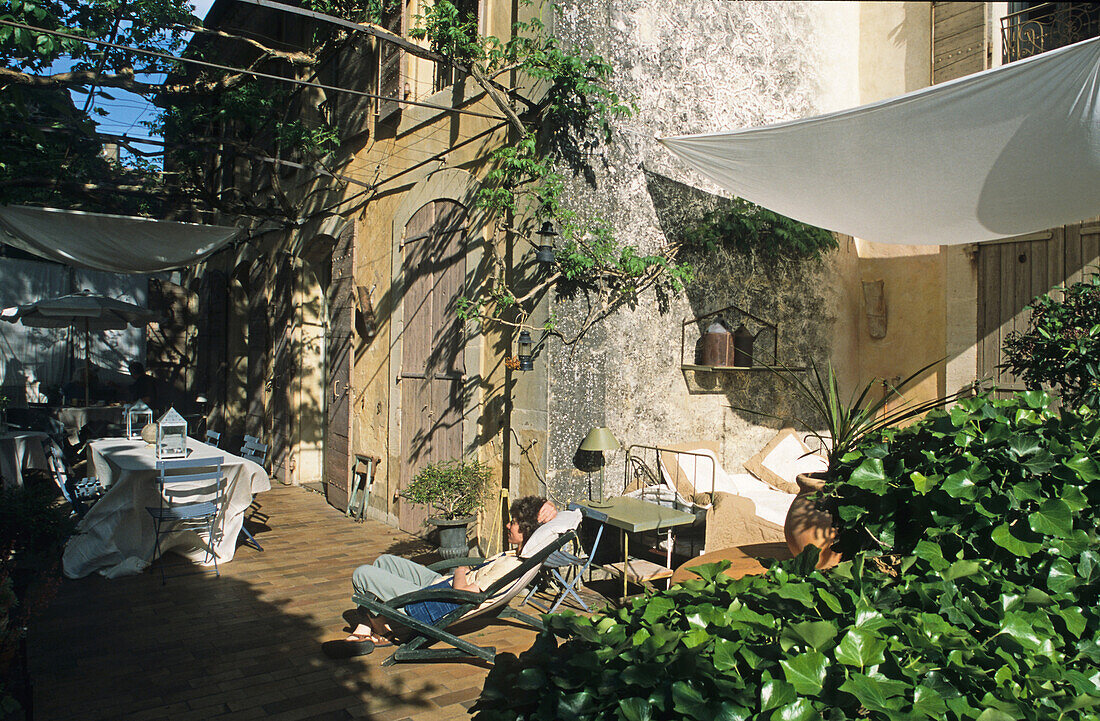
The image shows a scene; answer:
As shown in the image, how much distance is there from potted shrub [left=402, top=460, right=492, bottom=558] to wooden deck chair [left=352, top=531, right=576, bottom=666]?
1158 mm

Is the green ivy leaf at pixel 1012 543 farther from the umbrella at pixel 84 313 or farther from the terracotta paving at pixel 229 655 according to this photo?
the umbrella at pixel 84 313

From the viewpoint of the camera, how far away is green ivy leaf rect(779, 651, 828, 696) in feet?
3.59

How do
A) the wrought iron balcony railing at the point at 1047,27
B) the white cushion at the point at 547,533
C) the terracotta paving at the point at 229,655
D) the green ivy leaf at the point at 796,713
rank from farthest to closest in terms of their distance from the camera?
1. the wrought iron balcony railing at the point at 1047,27
2. the white cushion at the point at 547,533
3. the terracotta paving at the point at 229,655
4. the green ivy leaf at the point at 796,713

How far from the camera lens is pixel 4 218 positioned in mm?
5629

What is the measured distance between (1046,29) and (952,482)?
584cm

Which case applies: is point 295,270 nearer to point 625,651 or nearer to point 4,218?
point 4,218

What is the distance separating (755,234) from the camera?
19.8 feet

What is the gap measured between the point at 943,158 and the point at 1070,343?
1.19 meters

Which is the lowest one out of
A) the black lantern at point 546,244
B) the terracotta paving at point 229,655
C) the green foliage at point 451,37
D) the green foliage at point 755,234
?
the terracotta paving at point 229,655

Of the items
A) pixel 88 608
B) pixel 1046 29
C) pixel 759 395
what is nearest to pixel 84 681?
pixel 88 608

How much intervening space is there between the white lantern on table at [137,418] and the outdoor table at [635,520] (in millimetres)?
5088

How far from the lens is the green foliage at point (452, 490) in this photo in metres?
5.36

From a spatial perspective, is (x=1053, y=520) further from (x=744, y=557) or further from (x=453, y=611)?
(x=453, y=611)

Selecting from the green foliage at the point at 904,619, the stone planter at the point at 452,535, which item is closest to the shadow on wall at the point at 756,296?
the stone planter at the point at 452,535
